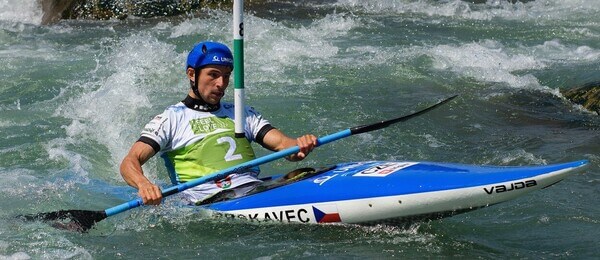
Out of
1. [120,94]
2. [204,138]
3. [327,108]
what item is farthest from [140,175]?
[120,94]

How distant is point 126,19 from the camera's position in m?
14.5

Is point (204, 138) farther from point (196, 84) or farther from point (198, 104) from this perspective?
point (196, 84)

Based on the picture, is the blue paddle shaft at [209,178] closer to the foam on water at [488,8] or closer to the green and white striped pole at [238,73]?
the green and white striped pole at [238,73]

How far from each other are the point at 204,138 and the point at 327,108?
3.68m

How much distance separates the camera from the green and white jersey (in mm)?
5930

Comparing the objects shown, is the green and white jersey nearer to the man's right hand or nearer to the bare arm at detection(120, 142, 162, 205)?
the bare arm at detection(120, 142, 162, 205)

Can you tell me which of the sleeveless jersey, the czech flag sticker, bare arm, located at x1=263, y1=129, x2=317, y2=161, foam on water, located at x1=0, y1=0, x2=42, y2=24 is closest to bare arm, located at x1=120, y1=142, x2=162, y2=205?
the sleeveless jersey

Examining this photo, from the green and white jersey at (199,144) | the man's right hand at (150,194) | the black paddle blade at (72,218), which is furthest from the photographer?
the green and white jersey at (199,144)

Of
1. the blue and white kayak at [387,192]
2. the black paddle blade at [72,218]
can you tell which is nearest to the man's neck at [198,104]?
the blue and white kayak at [387,192]

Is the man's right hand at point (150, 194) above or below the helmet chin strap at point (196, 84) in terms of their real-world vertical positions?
below

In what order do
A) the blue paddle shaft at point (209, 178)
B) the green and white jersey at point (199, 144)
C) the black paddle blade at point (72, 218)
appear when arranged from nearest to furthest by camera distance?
the blue paddle shaft at point (209, 178) → the black paddle blade at point (72, 218) → the green and white jersey at point (199, 144)

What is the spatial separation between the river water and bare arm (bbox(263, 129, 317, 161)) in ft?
1.53

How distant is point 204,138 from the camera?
5.94m

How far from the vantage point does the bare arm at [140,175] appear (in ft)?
18.0
